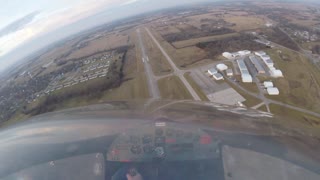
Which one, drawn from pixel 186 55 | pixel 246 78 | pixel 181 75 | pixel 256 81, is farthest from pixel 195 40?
pixel 256 81

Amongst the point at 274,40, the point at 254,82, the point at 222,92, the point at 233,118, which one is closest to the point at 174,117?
the point at 233,118

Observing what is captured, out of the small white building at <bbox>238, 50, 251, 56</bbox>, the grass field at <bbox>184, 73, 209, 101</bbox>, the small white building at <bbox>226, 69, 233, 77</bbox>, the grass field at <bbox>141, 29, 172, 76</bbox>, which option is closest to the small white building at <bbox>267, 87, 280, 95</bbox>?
the small white building at <bbox>226, 69, 233, 77</bbox>

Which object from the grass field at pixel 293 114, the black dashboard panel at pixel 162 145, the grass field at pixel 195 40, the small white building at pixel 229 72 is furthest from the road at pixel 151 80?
the black dashboard panel at pixel 162 145

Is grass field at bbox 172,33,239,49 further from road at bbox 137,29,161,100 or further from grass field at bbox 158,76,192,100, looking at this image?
grass field at bbox 158,76,192,100

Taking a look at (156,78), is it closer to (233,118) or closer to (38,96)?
(38,96)

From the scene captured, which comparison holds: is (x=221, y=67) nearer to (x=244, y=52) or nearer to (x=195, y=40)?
(x=244, y=52)

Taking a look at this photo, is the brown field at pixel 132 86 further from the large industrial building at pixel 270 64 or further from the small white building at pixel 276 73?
the large industrial building at pixel 270 64
